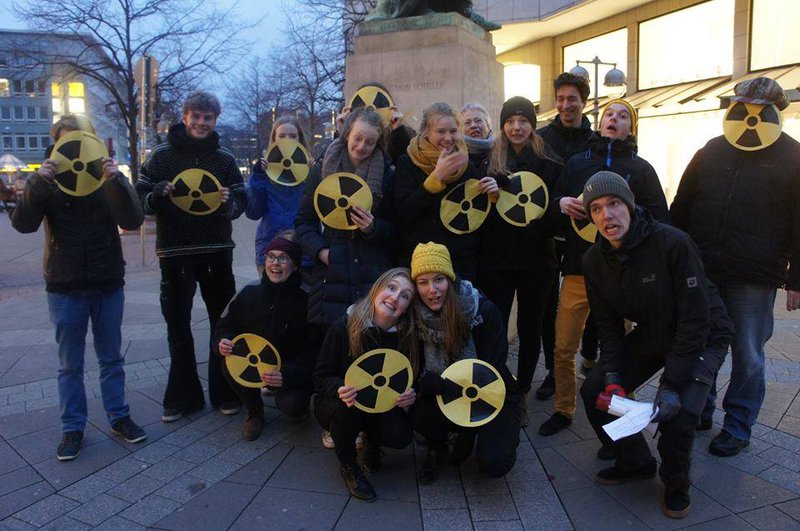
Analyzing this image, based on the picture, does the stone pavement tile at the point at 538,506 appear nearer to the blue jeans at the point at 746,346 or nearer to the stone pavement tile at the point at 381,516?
the stone pavement tile at the point at 381,516

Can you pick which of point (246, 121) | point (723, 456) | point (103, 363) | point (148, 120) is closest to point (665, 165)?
point (148, 120)

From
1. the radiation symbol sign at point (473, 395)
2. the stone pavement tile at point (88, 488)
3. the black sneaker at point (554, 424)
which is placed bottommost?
the stone pavement tile at point (88, 488)

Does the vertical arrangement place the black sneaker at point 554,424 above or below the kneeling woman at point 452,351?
below

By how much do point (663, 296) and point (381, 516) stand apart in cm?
182

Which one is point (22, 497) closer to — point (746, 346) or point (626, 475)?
point (626, 475)

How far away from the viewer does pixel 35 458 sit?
3.71 meters

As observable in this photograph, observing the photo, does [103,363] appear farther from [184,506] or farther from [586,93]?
[586,93]

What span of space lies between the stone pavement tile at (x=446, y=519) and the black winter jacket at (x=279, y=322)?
51.0 inches

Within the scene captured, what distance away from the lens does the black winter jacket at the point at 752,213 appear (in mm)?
3477

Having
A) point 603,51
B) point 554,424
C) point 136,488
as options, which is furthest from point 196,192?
point 603,51

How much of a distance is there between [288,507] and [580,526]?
4.85 ft

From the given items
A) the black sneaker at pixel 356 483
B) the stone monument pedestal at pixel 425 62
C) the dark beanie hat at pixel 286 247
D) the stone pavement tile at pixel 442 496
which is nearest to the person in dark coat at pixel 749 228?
the stone pavement tile at pixel 442 496

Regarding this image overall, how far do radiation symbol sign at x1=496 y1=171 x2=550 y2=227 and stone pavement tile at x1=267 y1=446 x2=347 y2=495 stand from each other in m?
1.84

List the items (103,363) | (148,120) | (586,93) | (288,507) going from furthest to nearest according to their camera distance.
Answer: (148,120)
(586,93)
(103,363)
(288,507)
